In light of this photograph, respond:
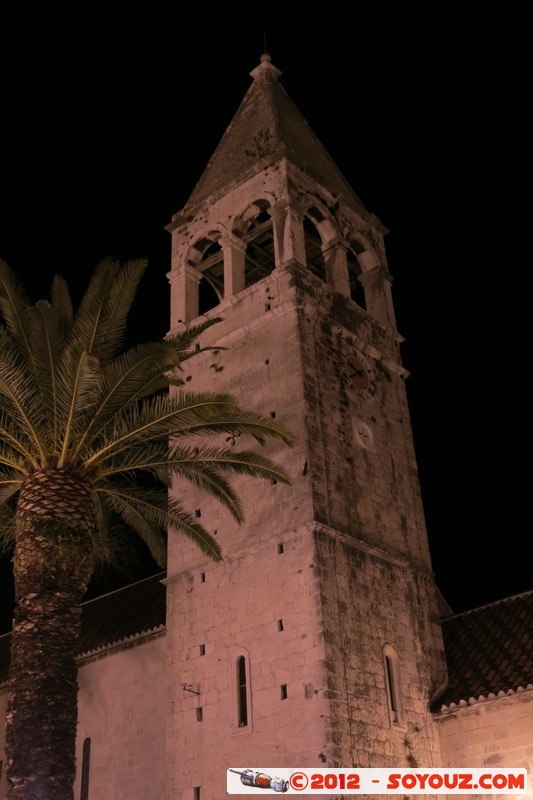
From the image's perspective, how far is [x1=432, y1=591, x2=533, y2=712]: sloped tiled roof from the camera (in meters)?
17.2

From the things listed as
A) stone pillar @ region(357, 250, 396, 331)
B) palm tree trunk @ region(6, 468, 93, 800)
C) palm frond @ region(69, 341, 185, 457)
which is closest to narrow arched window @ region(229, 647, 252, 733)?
palm tree trunk @ region(6, 468, 93, 800)

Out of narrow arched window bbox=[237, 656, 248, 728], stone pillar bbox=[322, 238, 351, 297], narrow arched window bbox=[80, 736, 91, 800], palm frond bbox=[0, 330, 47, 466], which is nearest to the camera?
palm frond bbox=[0, 330, 47, 466]

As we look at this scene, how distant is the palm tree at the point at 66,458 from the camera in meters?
12.6

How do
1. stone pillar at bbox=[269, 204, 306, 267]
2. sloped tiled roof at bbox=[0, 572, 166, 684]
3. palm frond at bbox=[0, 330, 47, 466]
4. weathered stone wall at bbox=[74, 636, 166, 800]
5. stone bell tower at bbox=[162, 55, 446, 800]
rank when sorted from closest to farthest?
palm frond at bbox=[0, 330, 47, 466]
stone bell tower at bbox=[162, 55, 446, 800]
weathered stone wall at bbox=[74, 636, 166, 800]
stone pillar at bbox=[269, 204, 306, 267]
sloped tiled roof at bbox=[0, 572, 166, 684]

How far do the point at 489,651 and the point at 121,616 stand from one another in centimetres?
992

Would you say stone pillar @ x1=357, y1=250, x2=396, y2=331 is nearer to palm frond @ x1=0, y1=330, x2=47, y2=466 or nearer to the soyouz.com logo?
the soyouz.com logo

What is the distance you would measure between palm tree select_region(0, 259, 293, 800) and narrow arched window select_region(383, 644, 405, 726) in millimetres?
4252

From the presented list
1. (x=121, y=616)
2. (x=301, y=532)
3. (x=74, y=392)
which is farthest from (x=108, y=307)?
(x=121, y=616)

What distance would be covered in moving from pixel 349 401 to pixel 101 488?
7.37 meters

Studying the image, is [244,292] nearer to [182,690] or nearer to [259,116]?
[259,116]

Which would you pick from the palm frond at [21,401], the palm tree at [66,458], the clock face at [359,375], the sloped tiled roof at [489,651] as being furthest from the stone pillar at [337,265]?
the palm frond at [21,401]

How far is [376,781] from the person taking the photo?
637 inches

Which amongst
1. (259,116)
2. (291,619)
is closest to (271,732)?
(291,619)

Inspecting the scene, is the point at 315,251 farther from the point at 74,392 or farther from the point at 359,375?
the point at 74,392
